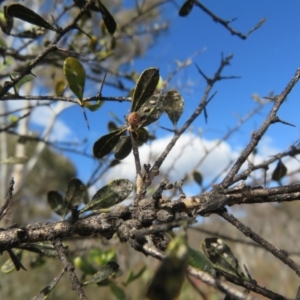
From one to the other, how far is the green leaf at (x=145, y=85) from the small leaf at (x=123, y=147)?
0.22ft

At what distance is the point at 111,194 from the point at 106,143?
92mm

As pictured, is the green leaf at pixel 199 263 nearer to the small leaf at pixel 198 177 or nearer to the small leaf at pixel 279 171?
the small leaf at pixel 279 171

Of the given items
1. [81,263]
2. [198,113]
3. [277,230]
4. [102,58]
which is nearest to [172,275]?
[198,113]

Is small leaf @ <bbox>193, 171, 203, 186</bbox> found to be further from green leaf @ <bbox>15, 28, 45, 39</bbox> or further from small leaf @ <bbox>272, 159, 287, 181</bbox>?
green leaf @ <bbox>15, 28, 45, 39</bbox>

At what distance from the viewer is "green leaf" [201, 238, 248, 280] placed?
0.42m

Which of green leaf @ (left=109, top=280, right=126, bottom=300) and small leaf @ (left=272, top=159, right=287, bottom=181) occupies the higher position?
small leaf @ (left=272, top=159, right=287, bottom=181)

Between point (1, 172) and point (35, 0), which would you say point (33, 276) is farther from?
point (35, 0)

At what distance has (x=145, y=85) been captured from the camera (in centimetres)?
50

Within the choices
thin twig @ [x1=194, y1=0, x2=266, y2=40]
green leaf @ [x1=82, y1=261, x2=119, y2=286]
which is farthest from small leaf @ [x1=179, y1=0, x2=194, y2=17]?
green leaf @ [x1=82, y1=261, x2=119, y2=286]

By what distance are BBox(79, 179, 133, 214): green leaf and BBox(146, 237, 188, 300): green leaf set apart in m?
0.27

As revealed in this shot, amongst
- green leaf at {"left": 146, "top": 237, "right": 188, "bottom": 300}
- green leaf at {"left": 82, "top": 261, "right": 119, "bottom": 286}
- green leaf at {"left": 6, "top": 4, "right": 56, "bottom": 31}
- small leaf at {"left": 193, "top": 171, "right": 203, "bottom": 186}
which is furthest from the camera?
small leaf at {"left": 193, "top": 171, "right": 203, "bottom": 186}

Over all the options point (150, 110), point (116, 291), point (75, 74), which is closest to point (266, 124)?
point (150, 110)

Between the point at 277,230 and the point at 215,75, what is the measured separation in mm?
11693

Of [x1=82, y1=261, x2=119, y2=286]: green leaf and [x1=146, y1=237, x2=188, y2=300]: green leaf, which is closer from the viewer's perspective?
[x1=146, y1=237, x2=188, y2=300]: green leaf
